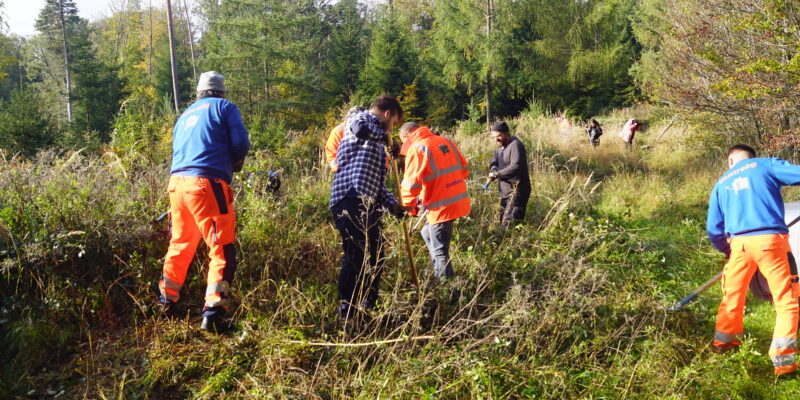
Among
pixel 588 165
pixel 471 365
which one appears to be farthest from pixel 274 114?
pixel 471 365

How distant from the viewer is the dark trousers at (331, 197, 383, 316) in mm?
3480

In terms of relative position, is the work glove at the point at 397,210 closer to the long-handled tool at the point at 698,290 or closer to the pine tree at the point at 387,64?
the long-handled tool at the point at 698,290

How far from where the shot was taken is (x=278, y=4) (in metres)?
21.1

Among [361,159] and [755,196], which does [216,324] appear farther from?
[755,196]

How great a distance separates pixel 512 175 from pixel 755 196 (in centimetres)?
281

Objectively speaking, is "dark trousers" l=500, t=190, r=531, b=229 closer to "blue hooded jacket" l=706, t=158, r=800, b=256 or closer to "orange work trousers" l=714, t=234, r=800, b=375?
"blue hooded jacket" l=706, t=158, r=800, b=256

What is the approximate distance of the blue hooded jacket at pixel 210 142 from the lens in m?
3.46

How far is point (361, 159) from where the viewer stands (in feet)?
11.8

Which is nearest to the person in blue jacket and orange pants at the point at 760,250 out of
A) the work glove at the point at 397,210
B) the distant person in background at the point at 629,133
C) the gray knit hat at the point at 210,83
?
the work glove at the point at 397,210

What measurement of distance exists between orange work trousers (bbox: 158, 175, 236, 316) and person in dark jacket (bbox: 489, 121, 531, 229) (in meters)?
3.55

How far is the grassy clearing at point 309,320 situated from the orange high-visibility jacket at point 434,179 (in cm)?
56

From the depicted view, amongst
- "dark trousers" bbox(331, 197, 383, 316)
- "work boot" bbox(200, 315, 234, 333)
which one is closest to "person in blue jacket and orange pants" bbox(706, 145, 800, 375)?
"dark trousers" bbox(331, 197, 383, 316)

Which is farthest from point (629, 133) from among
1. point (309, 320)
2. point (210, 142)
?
point (210, 142)

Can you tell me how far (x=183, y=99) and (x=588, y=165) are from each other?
24.2 meters
